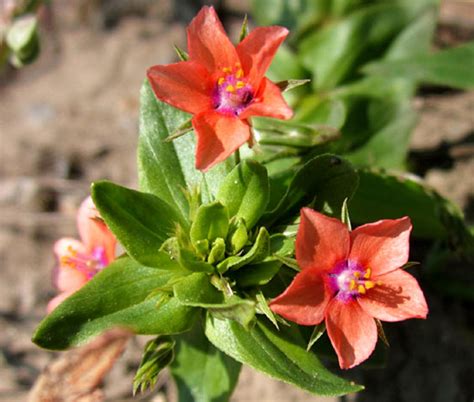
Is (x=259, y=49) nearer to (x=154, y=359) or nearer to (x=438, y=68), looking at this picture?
(x=154, y=359)

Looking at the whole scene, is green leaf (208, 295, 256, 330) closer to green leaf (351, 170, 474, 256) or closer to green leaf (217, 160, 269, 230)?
green leaf (217, 160, 269, 230)

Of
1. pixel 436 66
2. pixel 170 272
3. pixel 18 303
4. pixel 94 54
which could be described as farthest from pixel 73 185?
pixel 436 66

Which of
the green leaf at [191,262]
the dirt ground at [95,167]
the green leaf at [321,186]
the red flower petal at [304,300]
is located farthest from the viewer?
the dirt ground at [95,167]

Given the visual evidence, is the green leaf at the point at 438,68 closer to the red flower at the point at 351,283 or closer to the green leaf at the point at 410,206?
the green leaf at the point at 410,206

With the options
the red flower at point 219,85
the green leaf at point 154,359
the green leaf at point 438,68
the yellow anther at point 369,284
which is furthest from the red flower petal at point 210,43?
the green leaf at point 438,68

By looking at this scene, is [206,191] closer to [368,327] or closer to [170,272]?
[170,272]

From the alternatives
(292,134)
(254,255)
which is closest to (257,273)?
(254,255)

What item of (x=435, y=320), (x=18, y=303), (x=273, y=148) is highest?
(x=273, y=148)
